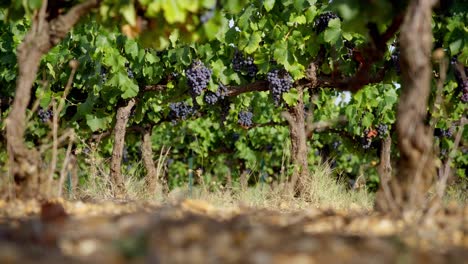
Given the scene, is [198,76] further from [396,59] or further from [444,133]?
[444,133]

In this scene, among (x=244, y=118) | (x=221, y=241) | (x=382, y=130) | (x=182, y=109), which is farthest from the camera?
(x=244, y=118)

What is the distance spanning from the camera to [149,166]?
905 cm

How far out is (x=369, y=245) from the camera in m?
2.26

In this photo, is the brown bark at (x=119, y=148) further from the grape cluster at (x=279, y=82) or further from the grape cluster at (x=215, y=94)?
the grape cluster at (x=279, y=82)

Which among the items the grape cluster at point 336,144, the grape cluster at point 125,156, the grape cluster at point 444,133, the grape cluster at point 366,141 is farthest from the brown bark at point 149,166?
the grape cluster at point 336,144

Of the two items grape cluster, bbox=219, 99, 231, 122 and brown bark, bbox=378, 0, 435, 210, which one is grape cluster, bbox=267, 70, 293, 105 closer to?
grape cluster, bbox=219, 99, 231, 122

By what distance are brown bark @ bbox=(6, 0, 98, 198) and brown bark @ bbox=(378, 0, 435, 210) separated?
183cm

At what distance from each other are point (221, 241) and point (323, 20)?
516 centimetres

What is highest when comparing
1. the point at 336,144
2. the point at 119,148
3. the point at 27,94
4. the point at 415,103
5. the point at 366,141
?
the point at 336,144

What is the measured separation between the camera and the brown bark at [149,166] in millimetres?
7195

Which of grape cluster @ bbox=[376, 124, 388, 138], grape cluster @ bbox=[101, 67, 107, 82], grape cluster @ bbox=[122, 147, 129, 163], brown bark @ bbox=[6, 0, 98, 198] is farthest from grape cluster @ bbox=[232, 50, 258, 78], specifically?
grape cluster @ bbox=[122, 147, 129, 163]

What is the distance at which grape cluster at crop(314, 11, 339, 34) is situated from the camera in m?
6.87

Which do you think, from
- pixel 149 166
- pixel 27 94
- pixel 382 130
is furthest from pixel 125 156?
pixel 27 94

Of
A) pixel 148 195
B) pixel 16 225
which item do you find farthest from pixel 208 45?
pixel 16 225
